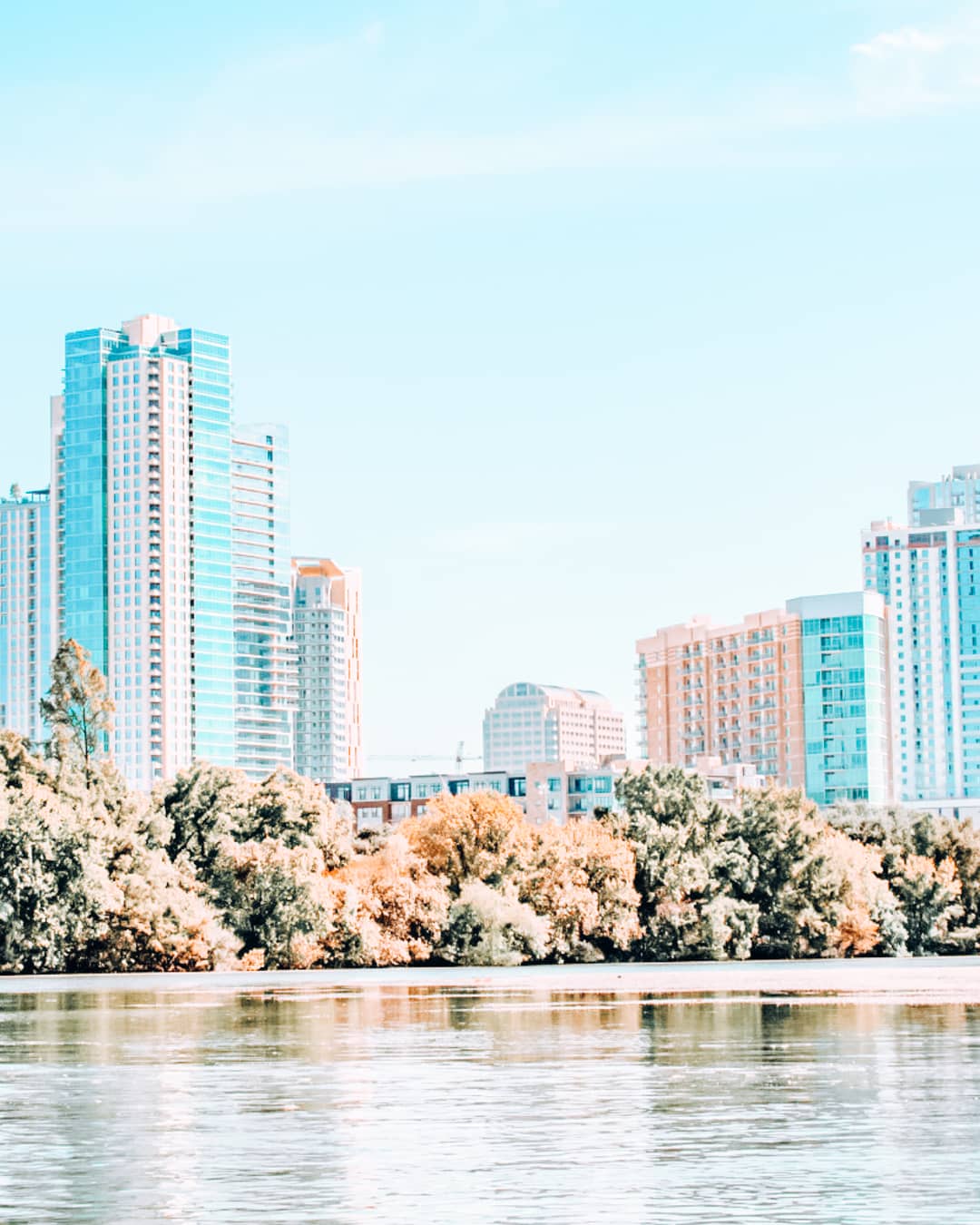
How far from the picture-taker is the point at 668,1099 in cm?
3531

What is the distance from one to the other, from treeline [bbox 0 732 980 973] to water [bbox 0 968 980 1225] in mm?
38842

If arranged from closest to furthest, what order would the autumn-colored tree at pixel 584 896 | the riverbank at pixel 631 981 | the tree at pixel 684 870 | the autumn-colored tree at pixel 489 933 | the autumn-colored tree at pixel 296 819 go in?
the riverbank at pixel 631 981, the autumn-colored tree at pixel 489 933, the autumn-colored tree at pixel 584 896, the tree at pixel 684 870, the autumn-colored tree at pixel 296 819

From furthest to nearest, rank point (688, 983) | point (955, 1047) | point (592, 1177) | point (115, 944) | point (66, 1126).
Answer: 1. point (115, 944)
2. point (688, 983)
3. point (955, 1047)
4. point (66, 1126)
5. point (592, 1177)

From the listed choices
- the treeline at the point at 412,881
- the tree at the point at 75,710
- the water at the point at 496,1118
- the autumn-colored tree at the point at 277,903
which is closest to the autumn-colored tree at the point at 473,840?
the treeline at the point at 412,881

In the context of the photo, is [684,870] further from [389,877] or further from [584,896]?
[389,877]

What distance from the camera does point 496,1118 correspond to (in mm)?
33281

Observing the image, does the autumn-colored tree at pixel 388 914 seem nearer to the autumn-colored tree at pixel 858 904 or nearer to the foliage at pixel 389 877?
the foliage at pixel 389 877

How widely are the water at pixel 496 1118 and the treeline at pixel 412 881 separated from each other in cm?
3884

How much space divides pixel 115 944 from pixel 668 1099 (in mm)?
69230

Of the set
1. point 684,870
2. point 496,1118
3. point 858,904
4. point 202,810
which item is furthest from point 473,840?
point 496,1118

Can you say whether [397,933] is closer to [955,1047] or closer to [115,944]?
[115,944]

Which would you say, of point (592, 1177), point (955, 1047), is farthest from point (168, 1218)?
point (955, 1047)

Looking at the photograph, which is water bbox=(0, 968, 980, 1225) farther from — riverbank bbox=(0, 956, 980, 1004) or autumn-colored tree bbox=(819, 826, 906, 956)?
autumn-colored tree bbox=(819, 826, 906, 956)

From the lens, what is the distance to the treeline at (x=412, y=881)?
101 metres
